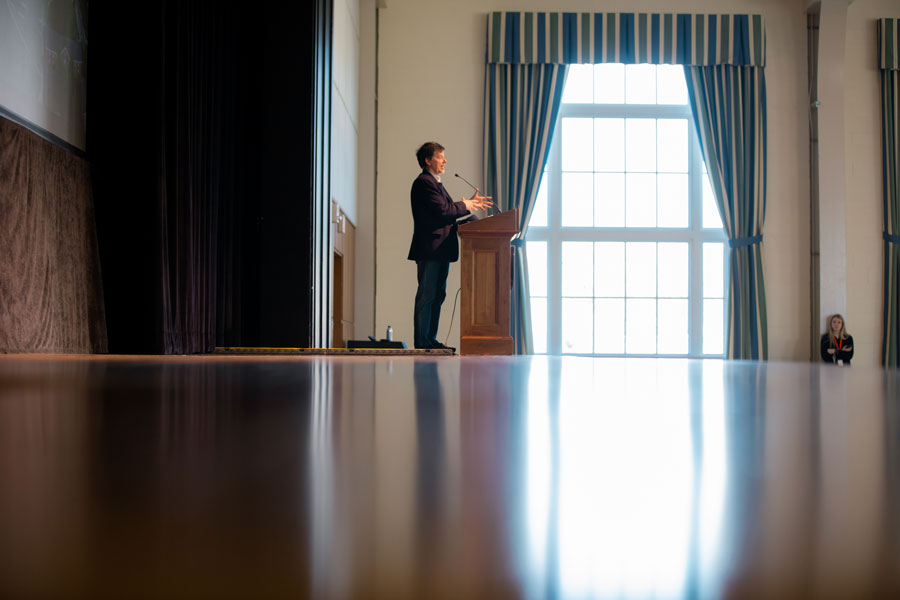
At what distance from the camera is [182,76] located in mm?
3336

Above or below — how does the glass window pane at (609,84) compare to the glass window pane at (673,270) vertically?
above

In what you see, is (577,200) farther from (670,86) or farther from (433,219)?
(433,219)

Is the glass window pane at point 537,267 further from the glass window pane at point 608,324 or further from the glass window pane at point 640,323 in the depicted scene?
the glass window pane at point 640,323

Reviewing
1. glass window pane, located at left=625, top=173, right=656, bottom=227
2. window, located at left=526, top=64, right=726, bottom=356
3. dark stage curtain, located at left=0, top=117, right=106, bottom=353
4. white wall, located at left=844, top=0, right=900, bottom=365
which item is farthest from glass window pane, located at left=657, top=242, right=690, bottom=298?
dark stage curtain, located at left=0, top=117, right=106, bottom=353

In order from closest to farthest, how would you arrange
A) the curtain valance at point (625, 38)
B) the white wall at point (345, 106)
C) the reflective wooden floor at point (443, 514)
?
the reflective wooden floor at point (443, 514) → the white wall at point (345, 106) → the curtain valance at point (625, 38)

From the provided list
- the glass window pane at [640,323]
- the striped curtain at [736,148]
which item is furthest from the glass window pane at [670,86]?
the glass window pane at [640,323]

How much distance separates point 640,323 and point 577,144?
5.89 ft

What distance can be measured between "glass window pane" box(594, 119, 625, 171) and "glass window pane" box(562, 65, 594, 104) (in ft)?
0.81

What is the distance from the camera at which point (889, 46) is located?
23.4 ft

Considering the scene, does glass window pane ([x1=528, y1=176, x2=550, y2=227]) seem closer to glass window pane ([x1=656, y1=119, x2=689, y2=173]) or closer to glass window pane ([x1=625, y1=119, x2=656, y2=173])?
glass window pane ([x1=625, y1=119, x2=656, y2=173])

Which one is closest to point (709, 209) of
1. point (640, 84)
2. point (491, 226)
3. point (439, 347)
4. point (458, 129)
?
point (640, 84)

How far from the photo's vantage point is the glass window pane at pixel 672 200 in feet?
23.5

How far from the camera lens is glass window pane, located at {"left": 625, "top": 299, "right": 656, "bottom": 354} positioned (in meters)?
→ 7.16

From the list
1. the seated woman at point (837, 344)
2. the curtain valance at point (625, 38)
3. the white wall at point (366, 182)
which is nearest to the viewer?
the seated woman at point (837, 344)
